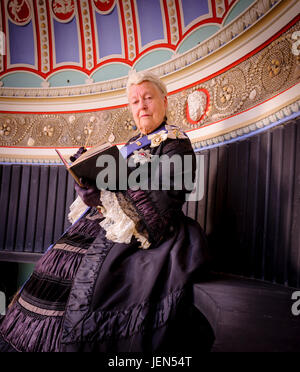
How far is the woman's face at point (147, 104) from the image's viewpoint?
1701 mm

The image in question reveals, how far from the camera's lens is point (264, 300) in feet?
3.29

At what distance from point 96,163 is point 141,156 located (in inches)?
13.9

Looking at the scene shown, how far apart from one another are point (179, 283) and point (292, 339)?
0.60 m

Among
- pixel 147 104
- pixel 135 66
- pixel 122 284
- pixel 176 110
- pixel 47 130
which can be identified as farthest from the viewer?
pixel 47 130

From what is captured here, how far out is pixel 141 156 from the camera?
1535mm

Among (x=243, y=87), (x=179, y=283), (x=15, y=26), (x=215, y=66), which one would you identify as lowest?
(x=179, y=283)

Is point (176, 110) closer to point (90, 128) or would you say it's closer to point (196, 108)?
point (196, 108)

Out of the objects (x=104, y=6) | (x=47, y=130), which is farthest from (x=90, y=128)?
(x=104, y=6)
